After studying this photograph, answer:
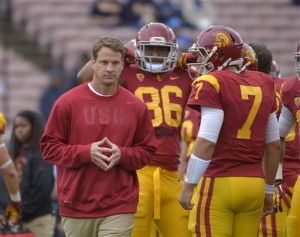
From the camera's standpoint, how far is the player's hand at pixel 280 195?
26.1ft

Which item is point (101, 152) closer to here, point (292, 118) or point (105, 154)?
point (105, 154)

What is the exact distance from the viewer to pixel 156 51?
26.1ft

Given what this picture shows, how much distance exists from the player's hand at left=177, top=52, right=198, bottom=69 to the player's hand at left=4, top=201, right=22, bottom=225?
187 cm

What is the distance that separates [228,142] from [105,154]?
31.6 inches

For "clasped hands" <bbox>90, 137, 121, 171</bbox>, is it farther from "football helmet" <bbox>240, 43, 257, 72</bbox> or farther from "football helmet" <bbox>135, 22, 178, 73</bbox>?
"football helmet" <bbox>135, 22, 178, 73</bbox>

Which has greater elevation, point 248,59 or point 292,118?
point 248,59

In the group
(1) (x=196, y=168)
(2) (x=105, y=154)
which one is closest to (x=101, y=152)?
(2) (x=105, y=154)

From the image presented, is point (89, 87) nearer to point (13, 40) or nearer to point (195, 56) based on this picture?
point (195, 56)

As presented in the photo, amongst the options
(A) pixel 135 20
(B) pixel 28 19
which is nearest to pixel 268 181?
(A) pixel 135 20

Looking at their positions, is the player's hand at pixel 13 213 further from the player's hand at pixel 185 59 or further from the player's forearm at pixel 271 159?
the player's forearm at pixel 271 159

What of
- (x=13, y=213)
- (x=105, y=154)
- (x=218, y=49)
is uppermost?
(x=218, y=49)

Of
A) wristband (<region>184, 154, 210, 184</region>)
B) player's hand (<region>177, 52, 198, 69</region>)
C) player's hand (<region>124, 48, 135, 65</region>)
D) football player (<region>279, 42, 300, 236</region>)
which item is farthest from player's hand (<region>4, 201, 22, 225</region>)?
wristband (<region>184, 154, 210, 184</region>)

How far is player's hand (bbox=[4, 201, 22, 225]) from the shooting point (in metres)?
8.83

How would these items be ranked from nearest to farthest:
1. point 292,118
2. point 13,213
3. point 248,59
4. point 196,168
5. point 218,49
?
point 196,168 < point 218,49 < point 248,59 < point 292,118 < point 13,213
